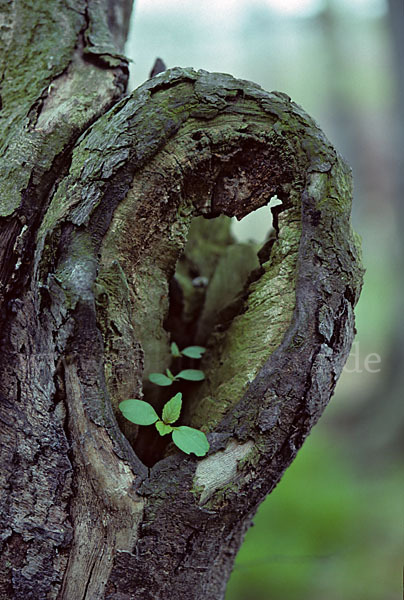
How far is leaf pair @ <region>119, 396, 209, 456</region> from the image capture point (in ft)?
3.05

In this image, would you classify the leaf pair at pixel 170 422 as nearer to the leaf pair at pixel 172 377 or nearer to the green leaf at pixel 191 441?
the green leaf at pixel 191 441

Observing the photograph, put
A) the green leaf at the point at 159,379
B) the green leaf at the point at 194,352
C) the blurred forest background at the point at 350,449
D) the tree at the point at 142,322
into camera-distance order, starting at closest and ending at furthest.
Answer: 1. the tree at the point at 142,322
2. the green leaf at the point at 159,379
3. the green leaf at the point at 194,352
4. the blurred forest background at the point at 350,449

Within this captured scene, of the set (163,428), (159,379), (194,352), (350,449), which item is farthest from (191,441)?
(350,449)

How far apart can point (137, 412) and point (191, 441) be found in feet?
0.44

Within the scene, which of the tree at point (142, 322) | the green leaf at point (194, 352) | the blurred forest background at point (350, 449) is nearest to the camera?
the tree at point (142, 322)

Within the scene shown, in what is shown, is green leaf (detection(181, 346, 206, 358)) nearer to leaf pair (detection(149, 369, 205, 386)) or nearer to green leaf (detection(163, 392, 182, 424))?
leaf pair (detection(149, 369, 205, 386))

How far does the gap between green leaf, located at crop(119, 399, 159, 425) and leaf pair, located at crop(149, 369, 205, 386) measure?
13 cm

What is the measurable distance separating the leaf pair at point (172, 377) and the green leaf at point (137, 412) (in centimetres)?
13

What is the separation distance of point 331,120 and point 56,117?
38.2 feet

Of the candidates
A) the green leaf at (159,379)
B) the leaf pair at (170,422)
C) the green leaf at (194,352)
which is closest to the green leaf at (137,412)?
the leaf pair at (170,422)

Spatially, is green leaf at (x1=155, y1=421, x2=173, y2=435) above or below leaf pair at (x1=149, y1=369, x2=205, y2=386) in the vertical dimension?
below

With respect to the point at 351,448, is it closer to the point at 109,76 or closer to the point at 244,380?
the point at 244,380

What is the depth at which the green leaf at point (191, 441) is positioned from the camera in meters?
0.93

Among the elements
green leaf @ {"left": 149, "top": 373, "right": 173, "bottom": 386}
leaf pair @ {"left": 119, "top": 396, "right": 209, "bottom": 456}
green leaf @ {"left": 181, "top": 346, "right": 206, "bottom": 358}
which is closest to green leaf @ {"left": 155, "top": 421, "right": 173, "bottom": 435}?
leaf pair @ {"left": 119, "top": 396, "right": 209, "bottom": 456}
